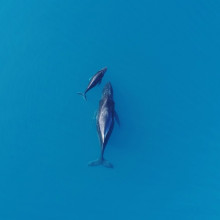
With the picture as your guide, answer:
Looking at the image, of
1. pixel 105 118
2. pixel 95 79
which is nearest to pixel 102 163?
pixel 105 118

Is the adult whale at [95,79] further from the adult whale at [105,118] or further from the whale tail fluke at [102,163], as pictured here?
the whale tail fluke at [102,163]

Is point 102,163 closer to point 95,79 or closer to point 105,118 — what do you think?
point 105,118

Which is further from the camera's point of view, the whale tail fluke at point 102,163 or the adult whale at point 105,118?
the whale tail fluke at point 102,163

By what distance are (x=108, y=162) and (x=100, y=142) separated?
246 mm

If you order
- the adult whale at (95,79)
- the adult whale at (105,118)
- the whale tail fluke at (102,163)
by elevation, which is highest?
the adult whale at (95,79)

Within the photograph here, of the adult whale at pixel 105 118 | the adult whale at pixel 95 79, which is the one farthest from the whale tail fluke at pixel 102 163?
the adult whale at pixel 95 79

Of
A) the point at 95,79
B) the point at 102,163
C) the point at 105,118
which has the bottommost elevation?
the point at 102,163

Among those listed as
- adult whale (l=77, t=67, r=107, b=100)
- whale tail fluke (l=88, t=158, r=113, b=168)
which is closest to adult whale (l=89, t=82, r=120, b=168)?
whale tail fluke (l=88, t=158, r=113, b=168)

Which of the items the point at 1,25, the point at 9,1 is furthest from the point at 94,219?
the point at 9,1

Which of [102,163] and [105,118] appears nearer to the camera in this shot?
[105,118]

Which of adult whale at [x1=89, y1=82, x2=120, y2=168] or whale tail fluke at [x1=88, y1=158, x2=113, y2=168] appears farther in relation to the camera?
whale tail fluke at [x1=88, y1=158, x2=113, y2=168]

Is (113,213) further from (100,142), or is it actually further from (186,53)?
(186,53)

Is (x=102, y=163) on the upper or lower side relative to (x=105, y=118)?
lower

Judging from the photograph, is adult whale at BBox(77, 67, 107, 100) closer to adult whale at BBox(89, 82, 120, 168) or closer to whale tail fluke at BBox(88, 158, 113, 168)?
adult whale at BBox(89, 82, 120, 168)
